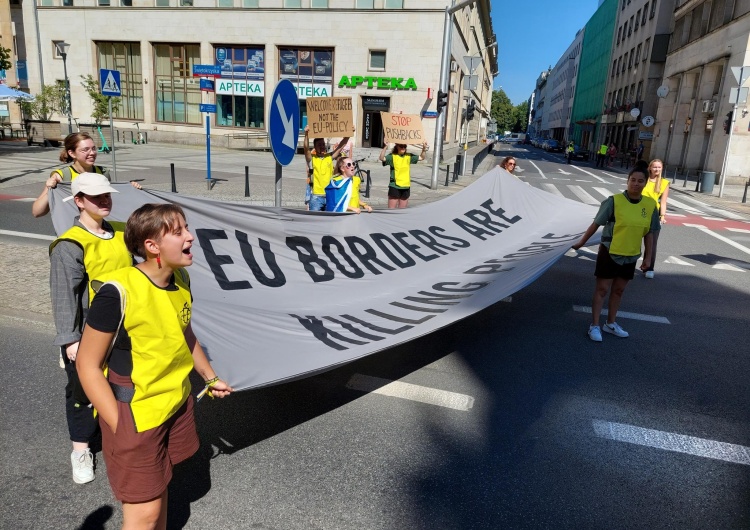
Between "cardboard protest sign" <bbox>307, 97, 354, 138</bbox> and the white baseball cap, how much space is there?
518 cm

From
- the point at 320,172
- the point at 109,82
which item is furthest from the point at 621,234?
the point at 109,82

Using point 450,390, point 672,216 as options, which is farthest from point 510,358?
point 672,216

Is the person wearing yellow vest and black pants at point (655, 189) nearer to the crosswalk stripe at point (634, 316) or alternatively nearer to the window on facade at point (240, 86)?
the crosswalk stripe at point (634, 316)

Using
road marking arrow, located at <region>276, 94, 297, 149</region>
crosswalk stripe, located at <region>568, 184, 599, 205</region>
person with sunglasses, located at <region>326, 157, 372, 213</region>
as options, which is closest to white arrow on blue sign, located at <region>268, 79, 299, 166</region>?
road marking arrow, located at <region>276, 94, 297, 149</region>

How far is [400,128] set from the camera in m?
11.6

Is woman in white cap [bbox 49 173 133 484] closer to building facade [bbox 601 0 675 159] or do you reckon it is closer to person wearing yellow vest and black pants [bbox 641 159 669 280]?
person wearing yellow vest and black pants [bbox 641 159 669 280]

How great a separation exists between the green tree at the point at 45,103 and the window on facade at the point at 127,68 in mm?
5224

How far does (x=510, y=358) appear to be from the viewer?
5.33 meters

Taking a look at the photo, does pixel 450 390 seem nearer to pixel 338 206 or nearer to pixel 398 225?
pixel 398 225

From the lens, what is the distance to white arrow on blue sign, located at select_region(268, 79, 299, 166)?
5625mm

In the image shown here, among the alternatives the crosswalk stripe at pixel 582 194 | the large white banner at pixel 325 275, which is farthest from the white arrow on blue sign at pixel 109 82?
the crosswalk stripe at pixel 582 194

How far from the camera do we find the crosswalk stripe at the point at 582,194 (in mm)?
19134

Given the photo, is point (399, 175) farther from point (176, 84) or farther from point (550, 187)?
point (176, 84)

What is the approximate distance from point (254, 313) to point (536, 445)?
2.26 meters
